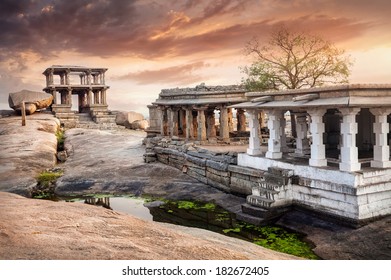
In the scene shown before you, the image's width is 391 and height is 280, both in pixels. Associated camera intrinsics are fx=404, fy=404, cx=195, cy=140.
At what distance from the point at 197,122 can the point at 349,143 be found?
11402mm

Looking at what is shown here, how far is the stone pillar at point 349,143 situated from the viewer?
30.2 feet

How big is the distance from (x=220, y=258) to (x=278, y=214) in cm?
501

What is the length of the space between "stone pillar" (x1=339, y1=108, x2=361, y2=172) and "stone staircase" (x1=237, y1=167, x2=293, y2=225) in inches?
62.2

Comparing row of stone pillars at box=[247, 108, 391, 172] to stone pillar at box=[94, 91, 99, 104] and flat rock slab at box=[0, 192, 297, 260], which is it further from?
stone pillar at box=[94, 91, 99, 104]

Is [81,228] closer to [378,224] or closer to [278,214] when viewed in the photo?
[278,214]

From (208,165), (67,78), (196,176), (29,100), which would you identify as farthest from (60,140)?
(208,165)

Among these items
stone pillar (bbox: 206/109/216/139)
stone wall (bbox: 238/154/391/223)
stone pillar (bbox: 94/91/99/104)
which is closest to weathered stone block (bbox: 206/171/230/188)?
stone wall (bbox: 238/154/391/223)

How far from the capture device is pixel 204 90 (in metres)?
18.3

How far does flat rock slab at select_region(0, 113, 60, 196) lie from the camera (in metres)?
14.2

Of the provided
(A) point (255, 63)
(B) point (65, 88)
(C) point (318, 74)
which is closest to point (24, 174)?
(A) point (255, 63)

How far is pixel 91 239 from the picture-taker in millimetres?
5461

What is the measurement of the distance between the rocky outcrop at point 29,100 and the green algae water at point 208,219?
18.2 metres

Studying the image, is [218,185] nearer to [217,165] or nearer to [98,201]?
[217,165]

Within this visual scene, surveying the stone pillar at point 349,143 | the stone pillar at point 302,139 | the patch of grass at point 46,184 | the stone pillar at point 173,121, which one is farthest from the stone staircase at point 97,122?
the stone pillar at point 349,143
